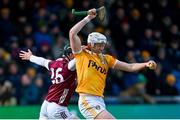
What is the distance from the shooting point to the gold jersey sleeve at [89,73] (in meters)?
11.9

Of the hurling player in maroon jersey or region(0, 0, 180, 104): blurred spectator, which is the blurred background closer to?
region(0, 0, 180, 104): blurred spectator

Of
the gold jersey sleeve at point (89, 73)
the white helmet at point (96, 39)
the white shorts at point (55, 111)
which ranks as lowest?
the white shorts at point (55, 111)

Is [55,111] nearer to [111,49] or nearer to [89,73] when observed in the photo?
[89,73]

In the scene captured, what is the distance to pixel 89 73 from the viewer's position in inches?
471

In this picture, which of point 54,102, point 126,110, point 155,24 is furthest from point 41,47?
point 54,102

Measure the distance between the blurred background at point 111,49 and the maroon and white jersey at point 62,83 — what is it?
4013 mm

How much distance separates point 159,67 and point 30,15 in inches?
135

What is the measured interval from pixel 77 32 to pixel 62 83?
114 centimetres

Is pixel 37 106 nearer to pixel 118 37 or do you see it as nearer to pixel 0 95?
pixel 0 95

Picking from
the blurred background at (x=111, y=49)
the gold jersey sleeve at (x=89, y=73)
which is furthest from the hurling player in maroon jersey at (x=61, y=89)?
the blurred background at (x=111, y=49)

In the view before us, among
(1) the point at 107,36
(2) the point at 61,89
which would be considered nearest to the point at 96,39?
(2) the point at 61,89

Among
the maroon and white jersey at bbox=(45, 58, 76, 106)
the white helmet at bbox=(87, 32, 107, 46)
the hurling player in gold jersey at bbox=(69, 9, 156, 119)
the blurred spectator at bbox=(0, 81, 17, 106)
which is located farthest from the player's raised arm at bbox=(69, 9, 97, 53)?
the blurred spectator at bbox=(0, 81, 17, 106)

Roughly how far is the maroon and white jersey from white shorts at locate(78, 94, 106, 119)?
71cm

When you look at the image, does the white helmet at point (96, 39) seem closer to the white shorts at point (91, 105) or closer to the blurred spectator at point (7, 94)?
the white shorts at point (91, 105)
